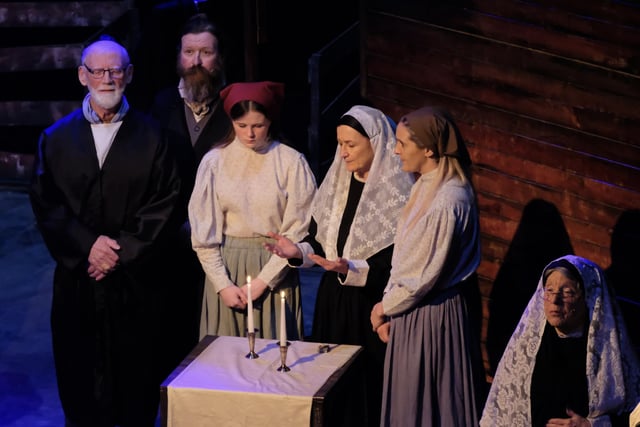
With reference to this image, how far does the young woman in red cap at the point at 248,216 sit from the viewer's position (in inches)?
214

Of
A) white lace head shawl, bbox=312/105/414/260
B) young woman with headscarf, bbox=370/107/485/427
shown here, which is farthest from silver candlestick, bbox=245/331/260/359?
white lace head shawl, bbox=312/105/414/260

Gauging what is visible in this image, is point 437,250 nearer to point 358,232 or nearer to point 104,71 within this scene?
point 358,232

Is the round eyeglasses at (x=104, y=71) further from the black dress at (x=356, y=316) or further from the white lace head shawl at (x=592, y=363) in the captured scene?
the white lace head shawl at (x=592, y=363)

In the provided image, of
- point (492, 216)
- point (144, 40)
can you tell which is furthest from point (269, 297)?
point (144, 40)

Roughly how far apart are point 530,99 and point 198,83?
172 centimetres

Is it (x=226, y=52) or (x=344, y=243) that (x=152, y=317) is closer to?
(x=344, y=243)

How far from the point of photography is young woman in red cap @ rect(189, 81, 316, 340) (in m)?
5.43

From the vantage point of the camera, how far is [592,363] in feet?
15.6

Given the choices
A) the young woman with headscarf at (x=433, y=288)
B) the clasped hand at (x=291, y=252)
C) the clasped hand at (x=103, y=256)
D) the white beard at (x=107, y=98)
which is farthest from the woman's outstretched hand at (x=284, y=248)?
the white beard at (x=107, y=98)

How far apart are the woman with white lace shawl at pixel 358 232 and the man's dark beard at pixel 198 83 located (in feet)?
3.32

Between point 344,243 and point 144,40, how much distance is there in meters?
4.48

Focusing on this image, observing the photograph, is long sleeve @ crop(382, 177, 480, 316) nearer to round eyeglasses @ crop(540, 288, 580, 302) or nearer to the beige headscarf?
the beige headscarf

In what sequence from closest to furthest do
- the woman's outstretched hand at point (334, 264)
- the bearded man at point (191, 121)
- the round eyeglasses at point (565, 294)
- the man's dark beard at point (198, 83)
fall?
the round eyeglasses at point (565, 294)
the woman's outstretched hand at point (334, 264)
the bearded man at point (191, 121)
the man's dark beard at point (198, 83)

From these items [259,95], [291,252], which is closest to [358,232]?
[291,252]
